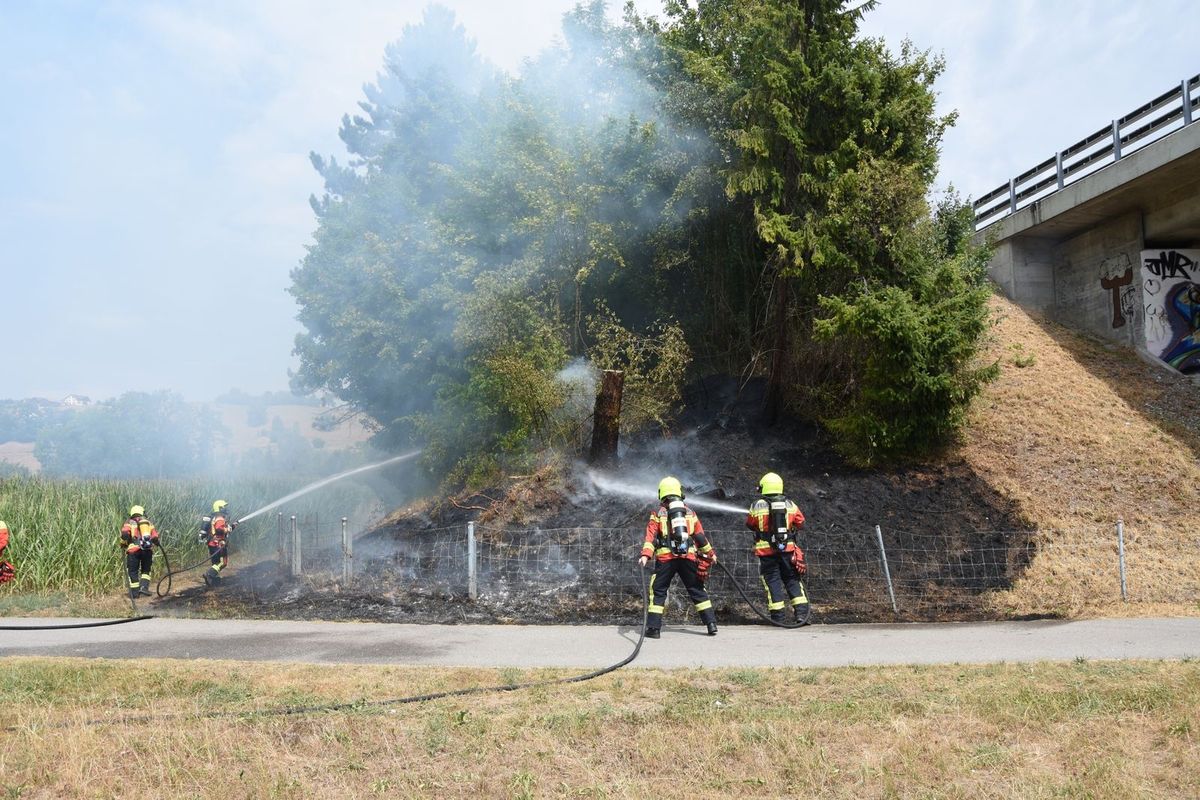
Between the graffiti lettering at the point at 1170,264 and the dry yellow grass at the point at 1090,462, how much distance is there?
6.26ft

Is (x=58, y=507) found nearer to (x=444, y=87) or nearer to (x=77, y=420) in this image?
(x=444, y=87)

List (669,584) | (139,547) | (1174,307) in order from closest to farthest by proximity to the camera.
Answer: (669,584) < (139,547) < (1174,307)

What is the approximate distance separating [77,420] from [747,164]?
52736 millimetres

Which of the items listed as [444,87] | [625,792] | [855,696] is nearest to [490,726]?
[625,792]

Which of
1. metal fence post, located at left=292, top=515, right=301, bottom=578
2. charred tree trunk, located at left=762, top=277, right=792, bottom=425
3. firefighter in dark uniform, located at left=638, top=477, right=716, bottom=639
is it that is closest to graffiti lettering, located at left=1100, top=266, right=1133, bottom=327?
charred tree trunk, located at left=762, top=277, right=792, bottom=425

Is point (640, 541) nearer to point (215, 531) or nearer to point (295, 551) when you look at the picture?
point (295, 551)

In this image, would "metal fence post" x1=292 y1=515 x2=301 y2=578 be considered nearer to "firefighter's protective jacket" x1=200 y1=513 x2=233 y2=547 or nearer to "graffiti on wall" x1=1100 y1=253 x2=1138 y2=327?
"firefighter's protective jacket" x1=200 y1=513 x2=233 y2=547

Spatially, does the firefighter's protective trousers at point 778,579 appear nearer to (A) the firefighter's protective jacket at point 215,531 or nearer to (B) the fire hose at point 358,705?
(B) the fire hose at point 358,705

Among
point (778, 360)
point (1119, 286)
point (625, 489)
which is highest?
Answer: point (1119, 286)

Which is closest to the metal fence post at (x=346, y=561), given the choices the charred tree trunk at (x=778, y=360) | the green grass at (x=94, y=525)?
the green grass at (x=94, y=525)

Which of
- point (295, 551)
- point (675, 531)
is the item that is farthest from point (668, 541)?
point (295, 551)

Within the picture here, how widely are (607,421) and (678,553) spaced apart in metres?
7.19

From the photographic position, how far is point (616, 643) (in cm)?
923

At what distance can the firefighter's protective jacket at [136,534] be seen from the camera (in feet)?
48.2
